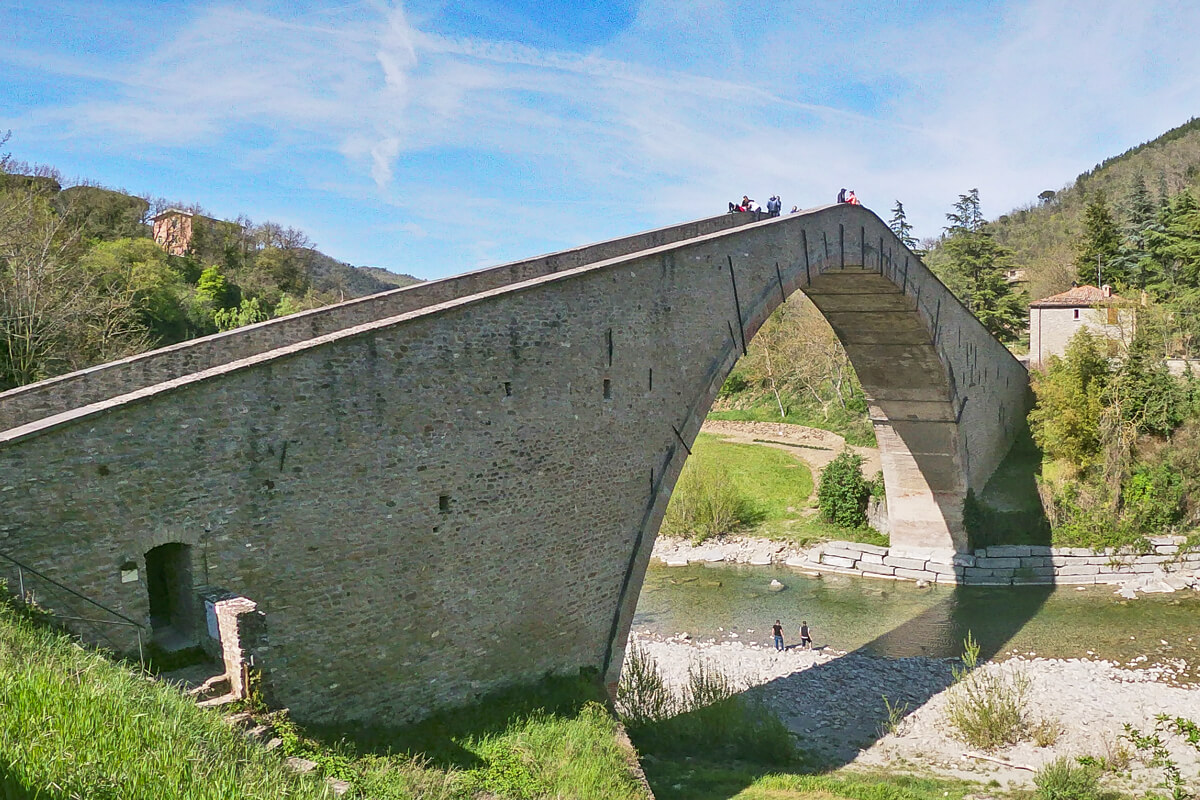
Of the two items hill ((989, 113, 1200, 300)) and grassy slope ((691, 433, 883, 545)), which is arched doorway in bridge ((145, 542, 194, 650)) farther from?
→ hill ((989, 113, 1200, 300))

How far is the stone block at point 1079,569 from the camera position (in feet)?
71.4

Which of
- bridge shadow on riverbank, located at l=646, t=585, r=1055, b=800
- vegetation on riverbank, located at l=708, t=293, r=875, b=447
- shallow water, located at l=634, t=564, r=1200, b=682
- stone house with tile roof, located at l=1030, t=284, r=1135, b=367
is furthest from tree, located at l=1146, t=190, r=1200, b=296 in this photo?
bridge shadow on riverbank, located at l=646, t=585, r=1055, b=800

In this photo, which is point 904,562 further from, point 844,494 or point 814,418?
point 814,418

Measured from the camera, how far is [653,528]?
11.8 meters

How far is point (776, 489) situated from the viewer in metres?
28.9

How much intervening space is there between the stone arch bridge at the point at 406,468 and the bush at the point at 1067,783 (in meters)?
5.79

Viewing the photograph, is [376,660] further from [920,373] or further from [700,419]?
[920,373]

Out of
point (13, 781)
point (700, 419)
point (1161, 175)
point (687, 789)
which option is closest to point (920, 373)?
point (700, 419)

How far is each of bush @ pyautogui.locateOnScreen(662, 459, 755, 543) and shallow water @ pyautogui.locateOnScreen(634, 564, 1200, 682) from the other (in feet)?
9.33

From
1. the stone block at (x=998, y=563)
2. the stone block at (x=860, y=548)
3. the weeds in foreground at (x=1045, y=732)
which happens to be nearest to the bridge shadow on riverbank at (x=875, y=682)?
the stone block at (x=998, y=563)

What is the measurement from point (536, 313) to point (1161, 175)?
5697 centimetres

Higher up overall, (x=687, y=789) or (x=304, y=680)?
(x=304, y=680)

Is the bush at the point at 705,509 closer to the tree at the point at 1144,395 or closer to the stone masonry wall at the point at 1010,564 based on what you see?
the stone masonry wall at the point at 1010,564

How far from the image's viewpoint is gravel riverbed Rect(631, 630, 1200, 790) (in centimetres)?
1240
